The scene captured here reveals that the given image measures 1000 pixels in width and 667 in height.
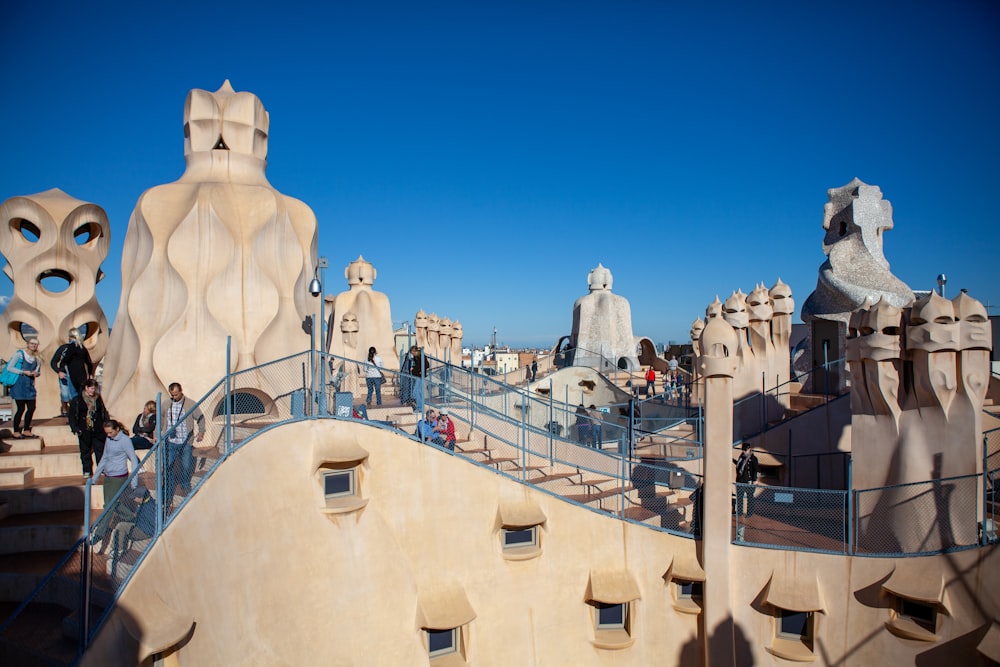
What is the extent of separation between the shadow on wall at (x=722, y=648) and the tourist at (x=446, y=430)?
14.8 feet

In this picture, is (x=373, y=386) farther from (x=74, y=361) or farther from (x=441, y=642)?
(x=441, y=642)

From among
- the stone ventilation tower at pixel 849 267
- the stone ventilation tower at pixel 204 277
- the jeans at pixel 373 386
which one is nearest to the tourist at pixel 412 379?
the jeans at pixel 373 386

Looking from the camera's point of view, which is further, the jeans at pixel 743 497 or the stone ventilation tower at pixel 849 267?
the stone ventilation tower at pixel 849 267

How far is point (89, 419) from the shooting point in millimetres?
7254

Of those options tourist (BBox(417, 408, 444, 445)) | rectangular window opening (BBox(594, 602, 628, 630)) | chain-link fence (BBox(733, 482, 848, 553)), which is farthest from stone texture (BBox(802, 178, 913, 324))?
tourist (BBox(417, 408, 444, 445))

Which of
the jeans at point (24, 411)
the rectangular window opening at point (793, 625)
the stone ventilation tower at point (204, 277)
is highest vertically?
the stone ventilation tower at point (204, 277)

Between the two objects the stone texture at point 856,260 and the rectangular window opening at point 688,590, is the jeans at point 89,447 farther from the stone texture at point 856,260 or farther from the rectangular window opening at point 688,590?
the stone texture at point 856,260

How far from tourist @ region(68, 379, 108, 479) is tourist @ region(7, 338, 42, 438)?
91.7 inches

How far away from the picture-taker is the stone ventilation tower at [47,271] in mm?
11039

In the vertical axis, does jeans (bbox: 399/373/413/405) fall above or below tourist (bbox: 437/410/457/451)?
above

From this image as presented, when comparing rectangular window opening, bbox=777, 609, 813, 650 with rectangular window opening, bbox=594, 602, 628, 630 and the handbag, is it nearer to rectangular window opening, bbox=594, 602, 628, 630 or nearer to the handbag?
rectangular window opening, bbox=594, 602, 628, 630

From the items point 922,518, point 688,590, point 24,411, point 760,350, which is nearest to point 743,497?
point 688,590

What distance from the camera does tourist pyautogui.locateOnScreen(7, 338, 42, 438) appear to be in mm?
8867

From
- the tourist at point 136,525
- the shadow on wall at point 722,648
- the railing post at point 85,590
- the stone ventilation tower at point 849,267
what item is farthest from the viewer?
the stone ventilation tower at point 849,267
